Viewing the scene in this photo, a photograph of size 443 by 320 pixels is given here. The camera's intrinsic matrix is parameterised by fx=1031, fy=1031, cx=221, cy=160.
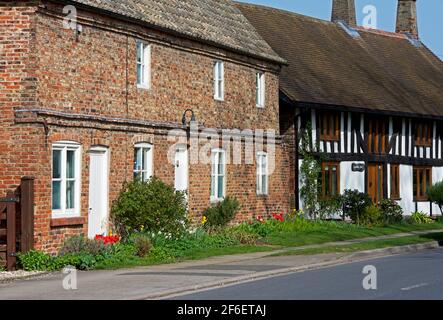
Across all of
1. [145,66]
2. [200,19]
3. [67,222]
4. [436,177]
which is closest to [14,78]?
[67,222]

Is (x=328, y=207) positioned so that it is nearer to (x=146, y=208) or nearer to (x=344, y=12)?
(x=146, y=208)

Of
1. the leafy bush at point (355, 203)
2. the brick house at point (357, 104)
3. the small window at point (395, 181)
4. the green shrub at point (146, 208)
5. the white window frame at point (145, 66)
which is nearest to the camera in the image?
the green shrub at point (146, 208)

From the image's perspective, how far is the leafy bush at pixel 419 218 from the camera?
40.1 m

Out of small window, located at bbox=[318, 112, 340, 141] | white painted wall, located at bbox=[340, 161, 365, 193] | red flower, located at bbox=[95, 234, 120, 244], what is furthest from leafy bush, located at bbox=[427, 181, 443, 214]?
red flower, located at bbox=[95, 234, 120, 244]

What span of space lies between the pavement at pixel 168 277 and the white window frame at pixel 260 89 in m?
8.58

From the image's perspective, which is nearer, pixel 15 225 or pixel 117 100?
pixel 15 225

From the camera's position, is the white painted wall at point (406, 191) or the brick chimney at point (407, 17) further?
the brick chimney at point (407, 17)

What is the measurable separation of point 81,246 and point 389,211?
18407mm

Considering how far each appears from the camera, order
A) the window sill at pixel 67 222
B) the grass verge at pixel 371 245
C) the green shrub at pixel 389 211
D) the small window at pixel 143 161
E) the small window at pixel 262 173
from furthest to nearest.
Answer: the green shrub at pixel 389 211, the small window at pixel 262 173, the grass verge at pixel 371 245, the small window at pixel 143 161, the window sill at pixel 67 222

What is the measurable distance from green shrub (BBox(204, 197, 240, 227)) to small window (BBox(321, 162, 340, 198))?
314 inches

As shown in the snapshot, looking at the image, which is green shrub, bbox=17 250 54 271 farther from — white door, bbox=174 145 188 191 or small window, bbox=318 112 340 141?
small window, bbox=318 112 340 141

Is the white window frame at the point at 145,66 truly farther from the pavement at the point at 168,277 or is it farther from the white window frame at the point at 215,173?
the pavement at the point at 168,277

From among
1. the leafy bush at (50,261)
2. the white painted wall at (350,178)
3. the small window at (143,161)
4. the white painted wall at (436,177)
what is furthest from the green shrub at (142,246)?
the white painted wall at (436,177)

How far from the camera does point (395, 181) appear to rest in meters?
42.0
